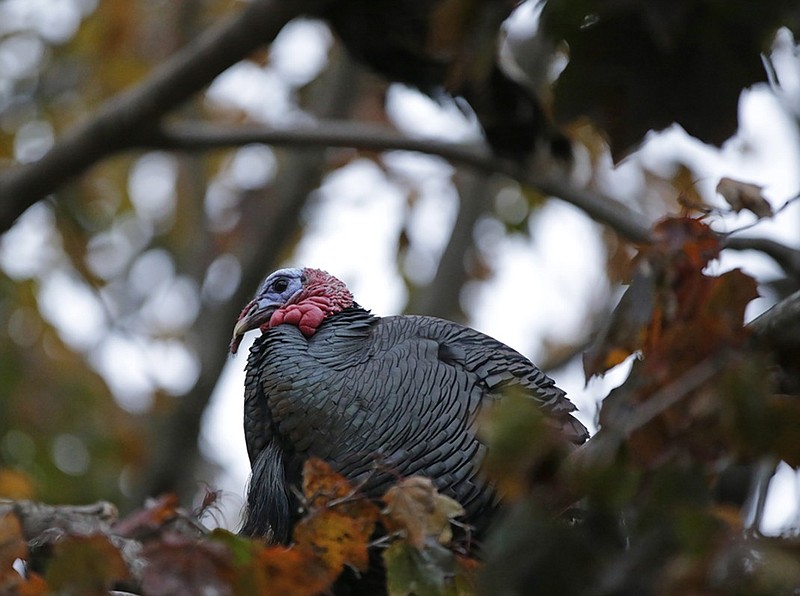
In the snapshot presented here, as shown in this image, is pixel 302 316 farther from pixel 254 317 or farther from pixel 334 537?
pixel 334 537

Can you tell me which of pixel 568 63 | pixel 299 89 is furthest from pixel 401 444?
pixel 299 89

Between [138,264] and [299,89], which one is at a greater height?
[299,89]

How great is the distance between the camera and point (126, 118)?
549cm

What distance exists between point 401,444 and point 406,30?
232cm

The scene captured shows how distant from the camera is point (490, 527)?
3.34 m

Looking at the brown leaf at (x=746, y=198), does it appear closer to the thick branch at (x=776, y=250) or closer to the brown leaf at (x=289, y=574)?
the brown leaf at (x=289, y=574)

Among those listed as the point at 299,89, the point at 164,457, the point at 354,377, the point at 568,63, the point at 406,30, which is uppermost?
the point at 299,89

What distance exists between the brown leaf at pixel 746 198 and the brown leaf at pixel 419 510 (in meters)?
0.88

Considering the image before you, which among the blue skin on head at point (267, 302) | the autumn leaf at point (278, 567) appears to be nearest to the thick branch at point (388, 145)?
the blue skin on head at point (267, 302)

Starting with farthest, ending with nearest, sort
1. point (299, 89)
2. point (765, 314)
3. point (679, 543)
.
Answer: point (299, 89) → point (765, 314) → point (679, 543)

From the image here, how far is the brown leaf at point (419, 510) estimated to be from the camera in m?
2.62

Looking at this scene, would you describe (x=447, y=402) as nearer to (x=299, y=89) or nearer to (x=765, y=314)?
(x=765, y=314)

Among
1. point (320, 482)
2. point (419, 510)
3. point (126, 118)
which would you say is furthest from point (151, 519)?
point (126, 118)

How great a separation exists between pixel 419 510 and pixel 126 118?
3.28m
